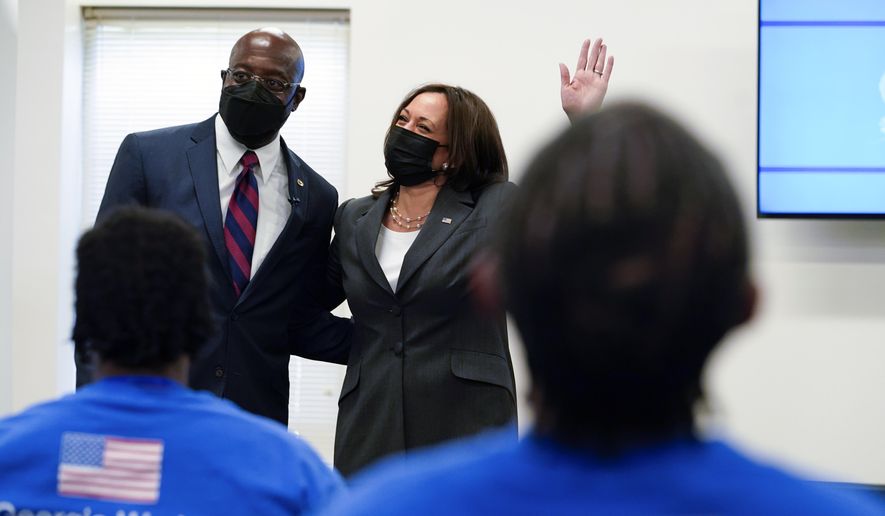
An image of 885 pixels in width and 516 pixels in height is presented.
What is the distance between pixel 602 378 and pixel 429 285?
1.89 meters

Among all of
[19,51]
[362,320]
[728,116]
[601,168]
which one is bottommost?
[362,320]

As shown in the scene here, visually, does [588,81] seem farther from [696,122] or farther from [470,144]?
[696,122]

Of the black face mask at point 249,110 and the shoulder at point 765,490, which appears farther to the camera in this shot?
the black face mask at point 249,110

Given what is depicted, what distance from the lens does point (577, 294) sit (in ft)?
2.20

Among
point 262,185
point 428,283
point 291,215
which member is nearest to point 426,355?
point 428,283

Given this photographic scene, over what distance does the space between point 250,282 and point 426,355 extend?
493mm

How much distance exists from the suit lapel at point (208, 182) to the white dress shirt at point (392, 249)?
0.39 metres

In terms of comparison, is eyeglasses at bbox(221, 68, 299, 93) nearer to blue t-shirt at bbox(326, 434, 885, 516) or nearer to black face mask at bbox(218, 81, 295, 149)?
black face mask at bbox(218, 81, 295, 149)

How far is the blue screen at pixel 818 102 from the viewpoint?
3.89m

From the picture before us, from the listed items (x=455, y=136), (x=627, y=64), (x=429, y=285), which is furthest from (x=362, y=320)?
(x=627, y=64)

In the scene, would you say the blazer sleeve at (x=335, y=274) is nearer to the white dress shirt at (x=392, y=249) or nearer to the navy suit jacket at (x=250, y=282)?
the navy suit jacket at (x=250, y=282)

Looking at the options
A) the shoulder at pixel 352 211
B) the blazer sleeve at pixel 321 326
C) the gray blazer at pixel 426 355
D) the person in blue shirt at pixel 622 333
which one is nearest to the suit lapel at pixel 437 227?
the gray blazer at pixel 426 355

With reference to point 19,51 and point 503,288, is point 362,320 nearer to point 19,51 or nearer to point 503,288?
point 503,288

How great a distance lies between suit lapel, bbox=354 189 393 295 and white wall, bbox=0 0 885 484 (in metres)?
1.43
